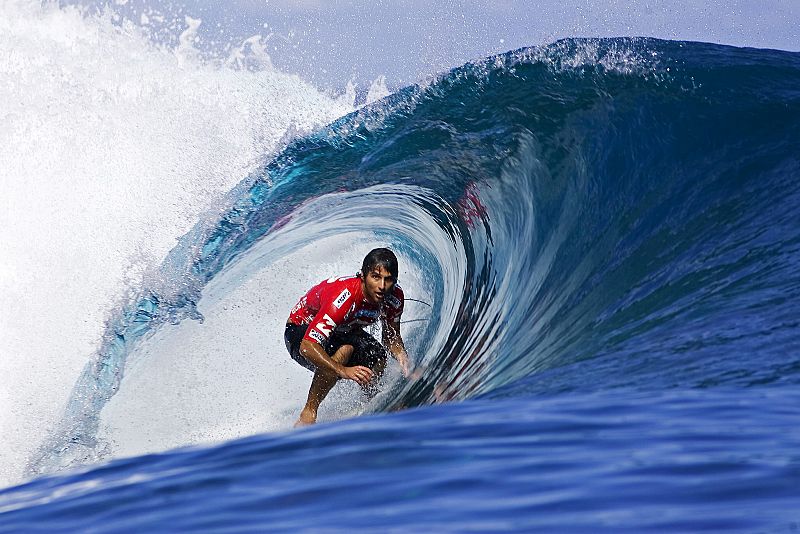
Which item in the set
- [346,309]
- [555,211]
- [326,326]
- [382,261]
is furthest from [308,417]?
[555,211]

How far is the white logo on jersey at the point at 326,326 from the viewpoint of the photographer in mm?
6105

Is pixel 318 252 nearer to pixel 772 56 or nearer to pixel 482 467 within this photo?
pixel 772 56

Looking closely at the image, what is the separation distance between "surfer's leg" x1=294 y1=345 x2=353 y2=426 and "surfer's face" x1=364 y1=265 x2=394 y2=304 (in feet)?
1.19

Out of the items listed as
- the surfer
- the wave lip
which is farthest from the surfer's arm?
the wave lip

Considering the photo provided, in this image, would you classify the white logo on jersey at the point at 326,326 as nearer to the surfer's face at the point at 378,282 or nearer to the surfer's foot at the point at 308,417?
the surfer's face at the point at 378,282

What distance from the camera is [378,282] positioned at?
19.9ft

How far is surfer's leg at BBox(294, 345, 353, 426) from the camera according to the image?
612 cm

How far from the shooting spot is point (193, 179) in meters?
8.96

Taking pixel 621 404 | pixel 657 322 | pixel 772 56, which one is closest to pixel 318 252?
pixel 772 56

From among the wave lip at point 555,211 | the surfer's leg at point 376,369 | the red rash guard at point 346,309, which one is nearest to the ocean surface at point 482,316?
the wave lip at point 555,211

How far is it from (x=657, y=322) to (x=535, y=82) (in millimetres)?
4061

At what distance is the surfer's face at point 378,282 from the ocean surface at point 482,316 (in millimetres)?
779

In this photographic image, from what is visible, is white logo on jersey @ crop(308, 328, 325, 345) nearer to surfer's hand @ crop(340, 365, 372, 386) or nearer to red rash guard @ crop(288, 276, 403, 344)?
red rash guard @ crop(288, 276, 403, 344)

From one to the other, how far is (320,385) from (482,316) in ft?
5.43
